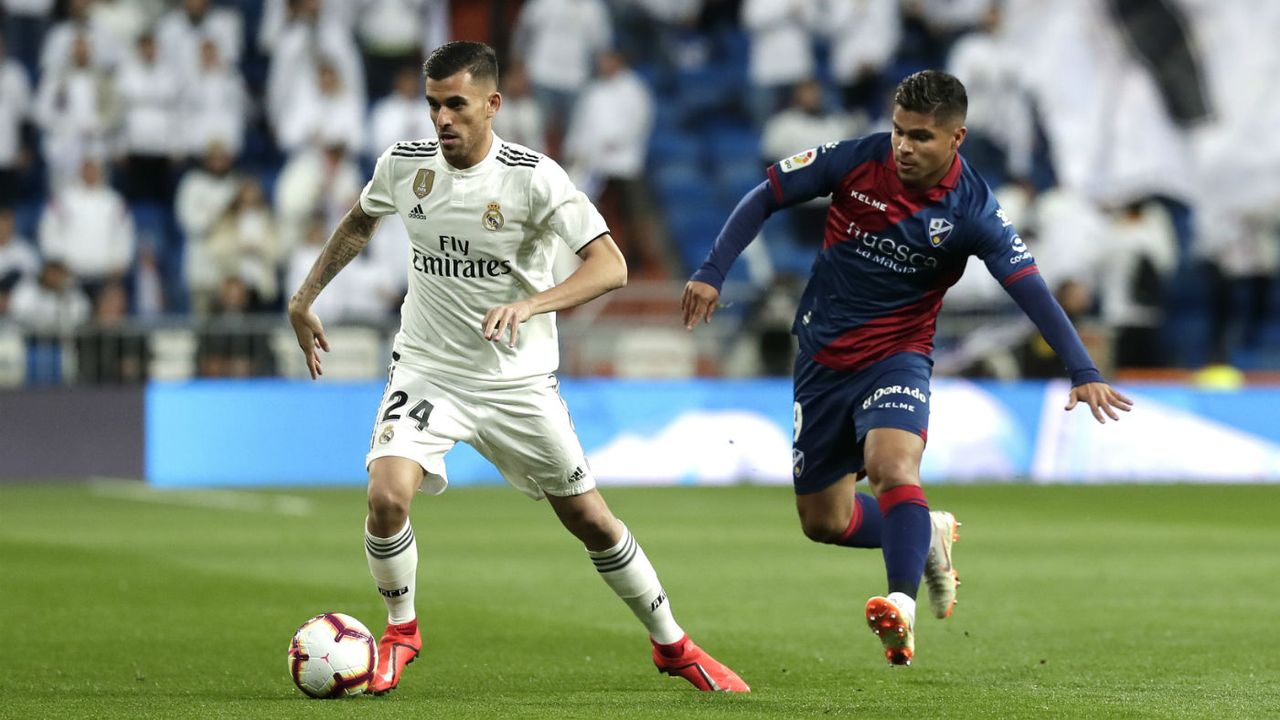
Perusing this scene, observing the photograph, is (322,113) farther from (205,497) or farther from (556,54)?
(205,497)

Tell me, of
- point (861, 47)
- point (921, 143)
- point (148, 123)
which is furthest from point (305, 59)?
point (921, 143)

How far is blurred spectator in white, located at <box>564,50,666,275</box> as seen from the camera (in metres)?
21.3

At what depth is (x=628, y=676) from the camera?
7.44 m

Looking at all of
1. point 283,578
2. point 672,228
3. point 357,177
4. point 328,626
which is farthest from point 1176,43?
point 328,626

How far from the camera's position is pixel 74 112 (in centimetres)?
2017

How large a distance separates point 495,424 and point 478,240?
64 cm

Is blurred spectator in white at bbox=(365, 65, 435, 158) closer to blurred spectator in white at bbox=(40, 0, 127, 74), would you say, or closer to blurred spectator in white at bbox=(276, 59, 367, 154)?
blurred spectator in white at bbox=(276, 59, 367, 154)

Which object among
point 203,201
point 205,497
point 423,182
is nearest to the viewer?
point 423,182

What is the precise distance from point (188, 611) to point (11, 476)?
9722 mm

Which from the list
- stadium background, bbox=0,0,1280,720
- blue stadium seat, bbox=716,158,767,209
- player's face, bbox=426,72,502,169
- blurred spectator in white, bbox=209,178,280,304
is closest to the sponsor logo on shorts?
stadium background, bbox=0,0,1280,720

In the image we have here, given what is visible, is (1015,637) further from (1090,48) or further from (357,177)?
(1090,48)

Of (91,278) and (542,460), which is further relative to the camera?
(91,278)

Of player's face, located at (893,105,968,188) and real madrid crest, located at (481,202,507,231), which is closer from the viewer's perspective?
real madrid crest, located at (481,202,507,231)

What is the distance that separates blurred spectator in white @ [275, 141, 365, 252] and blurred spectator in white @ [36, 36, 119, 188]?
2.02 metres
